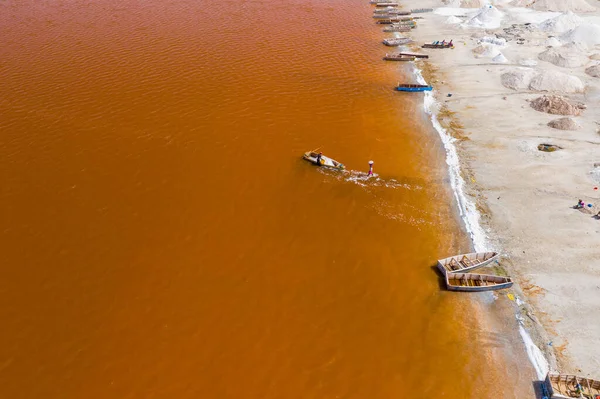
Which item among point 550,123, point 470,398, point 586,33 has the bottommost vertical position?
point 470,398

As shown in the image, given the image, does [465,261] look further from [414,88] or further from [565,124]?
[414,88]

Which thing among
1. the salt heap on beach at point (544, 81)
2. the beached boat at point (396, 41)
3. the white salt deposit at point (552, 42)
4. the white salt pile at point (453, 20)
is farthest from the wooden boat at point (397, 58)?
the white salt deposit at point (552, 42)

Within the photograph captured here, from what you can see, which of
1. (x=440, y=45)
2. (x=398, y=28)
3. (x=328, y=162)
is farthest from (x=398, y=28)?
(x=328, y=162)

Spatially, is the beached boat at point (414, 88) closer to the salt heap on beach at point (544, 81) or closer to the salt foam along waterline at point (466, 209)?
the salt foam along waterline at point (466, 209)

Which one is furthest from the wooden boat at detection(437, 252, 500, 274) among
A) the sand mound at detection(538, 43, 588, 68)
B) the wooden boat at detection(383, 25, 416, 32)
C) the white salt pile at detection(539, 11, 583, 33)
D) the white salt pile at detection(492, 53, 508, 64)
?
the white salt pile at detection(539, 11, 583, 33)

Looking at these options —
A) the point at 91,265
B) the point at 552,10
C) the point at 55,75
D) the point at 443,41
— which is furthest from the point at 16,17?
the point at 552,10

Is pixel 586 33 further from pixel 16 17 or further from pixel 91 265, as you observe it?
pixel 16 17
